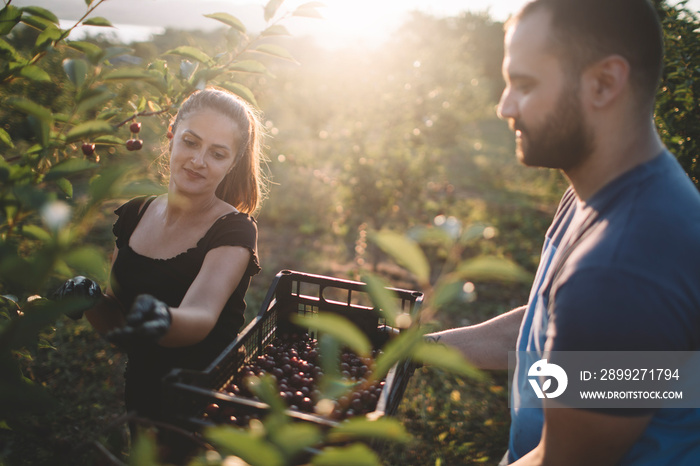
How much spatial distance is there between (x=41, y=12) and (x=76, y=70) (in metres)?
0.27

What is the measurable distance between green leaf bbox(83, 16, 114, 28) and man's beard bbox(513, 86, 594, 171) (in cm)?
110

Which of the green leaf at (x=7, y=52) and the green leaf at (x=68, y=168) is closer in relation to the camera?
the green leaf at (x=68, y=168)

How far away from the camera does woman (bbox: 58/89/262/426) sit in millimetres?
1614

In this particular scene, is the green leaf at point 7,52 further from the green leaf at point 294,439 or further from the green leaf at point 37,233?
the green leaf at point 294,439

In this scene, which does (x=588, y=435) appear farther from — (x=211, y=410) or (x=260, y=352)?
(x=260, y=352)

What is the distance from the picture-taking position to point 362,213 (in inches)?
230

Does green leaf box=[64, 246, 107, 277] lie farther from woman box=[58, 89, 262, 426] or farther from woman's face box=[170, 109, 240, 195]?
woman's face box=[170, 109, 240, 195]

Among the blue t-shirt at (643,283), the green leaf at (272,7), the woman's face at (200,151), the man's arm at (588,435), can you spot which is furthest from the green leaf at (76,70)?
the man's arm at (588,435)

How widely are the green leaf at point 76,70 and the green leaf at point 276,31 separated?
575 mm

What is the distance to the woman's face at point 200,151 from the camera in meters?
1.71

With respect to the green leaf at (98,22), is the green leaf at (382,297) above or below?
below

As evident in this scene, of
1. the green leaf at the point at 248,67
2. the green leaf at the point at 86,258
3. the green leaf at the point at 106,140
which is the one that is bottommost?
the green leaf at the point at 86,258

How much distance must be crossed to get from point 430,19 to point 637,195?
30586mm

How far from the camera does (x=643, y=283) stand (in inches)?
33.8
